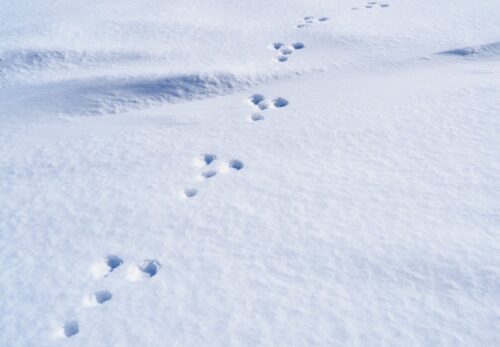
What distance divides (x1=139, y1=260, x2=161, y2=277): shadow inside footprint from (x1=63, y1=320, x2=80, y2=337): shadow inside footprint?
472mm

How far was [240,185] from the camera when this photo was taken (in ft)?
11.4

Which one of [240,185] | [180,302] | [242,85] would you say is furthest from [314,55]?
[180,302]

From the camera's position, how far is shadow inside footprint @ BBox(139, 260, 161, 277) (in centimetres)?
289

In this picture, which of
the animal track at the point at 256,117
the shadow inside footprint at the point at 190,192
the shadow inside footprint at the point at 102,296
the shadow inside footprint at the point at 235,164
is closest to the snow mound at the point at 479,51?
the animal track at the point at 256,117

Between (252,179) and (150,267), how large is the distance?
100 cm

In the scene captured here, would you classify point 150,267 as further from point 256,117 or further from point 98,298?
point 256,117

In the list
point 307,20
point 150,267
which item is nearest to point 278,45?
point 307,20

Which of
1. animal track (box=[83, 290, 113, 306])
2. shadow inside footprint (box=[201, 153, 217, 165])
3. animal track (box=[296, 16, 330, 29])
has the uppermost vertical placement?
animal track (box=[296, 16, 330, 29])

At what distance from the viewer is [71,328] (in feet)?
8.50

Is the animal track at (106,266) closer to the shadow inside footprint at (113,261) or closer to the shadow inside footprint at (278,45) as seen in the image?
the shadow inside footprint at (113,261)

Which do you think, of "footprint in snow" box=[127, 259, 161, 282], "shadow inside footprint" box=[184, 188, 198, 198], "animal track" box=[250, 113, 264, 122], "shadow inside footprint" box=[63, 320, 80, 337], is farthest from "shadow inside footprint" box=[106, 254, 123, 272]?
"animal track" box=[250, 113, 264, 122]

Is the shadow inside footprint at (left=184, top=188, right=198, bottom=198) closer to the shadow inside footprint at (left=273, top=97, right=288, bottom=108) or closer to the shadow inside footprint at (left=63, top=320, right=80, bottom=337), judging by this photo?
the shadow inside footprint at (left=63, top=320, right=80, bottom=337)

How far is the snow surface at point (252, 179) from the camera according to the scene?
8.48 feet

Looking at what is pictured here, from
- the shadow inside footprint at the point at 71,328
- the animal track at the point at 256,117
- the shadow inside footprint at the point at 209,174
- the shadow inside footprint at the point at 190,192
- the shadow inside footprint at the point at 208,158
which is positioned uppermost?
the animal track at the point at 256,117
